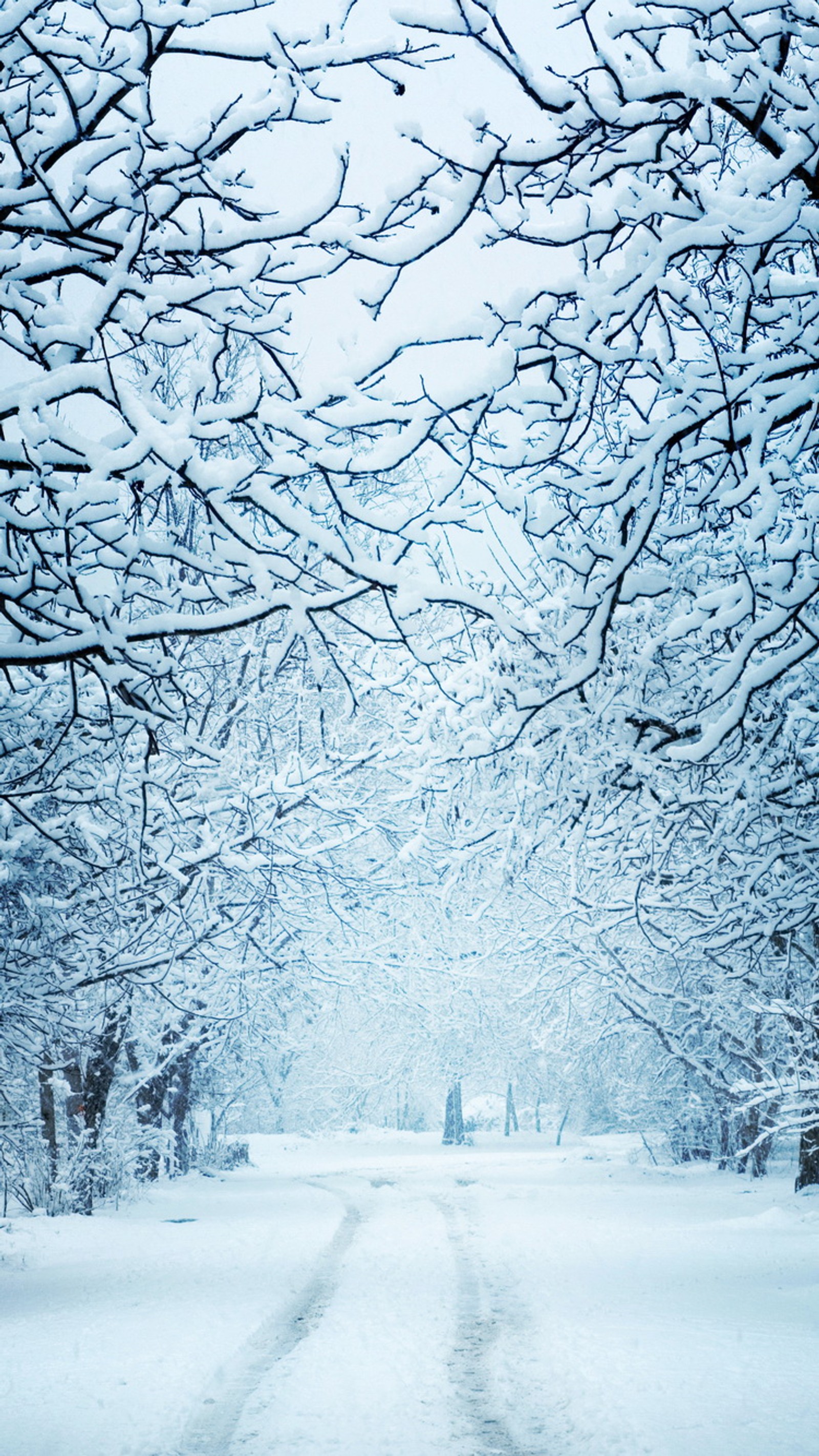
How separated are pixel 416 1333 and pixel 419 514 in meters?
6.30

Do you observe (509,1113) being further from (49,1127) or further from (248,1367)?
(248,1367)

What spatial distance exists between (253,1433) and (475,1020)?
82.3 feet

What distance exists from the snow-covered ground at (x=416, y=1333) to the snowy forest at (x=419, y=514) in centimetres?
174

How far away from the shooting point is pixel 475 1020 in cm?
2988

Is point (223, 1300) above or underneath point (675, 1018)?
underneath

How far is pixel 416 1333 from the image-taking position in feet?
24.9

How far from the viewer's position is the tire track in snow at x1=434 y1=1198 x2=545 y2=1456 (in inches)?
203

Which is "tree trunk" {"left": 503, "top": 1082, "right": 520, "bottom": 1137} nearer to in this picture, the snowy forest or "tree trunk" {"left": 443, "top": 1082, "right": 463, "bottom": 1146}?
"tree trunk" {"left": 443, "top": 1082, "right": 463, "bottom": 1146}

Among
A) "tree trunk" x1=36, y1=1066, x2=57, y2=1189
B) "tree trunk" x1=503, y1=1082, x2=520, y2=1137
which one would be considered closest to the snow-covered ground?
"tree trunk" x1=36, y1=1066, x2=57, y2=1189

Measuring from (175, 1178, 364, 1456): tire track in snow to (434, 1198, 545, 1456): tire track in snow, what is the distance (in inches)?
44.7

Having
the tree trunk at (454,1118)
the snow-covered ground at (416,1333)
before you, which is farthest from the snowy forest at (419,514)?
the tree trunk at (454,1118)

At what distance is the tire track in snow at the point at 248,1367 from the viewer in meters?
5.30

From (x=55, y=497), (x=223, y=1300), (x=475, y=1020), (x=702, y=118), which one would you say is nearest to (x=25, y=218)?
(x=55, y=497)

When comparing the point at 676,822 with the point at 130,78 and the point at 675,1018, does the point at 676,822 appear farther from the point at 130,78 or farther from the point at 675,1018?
the point at 675,1018
